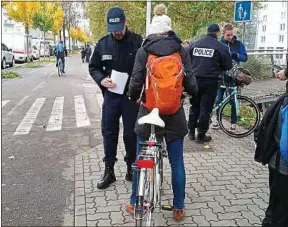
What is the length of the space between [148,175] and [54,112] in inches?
284

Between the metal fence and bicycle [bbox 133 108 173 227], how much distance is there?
10299mm

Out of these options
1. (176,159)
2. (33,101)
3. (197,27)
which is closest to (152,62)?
(176,159)

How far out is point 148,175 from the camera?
132 inches

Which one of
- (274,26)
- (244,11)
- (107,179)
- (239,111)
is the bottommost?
(107,179)

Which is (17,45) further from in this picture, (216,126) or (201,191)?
(201,191)

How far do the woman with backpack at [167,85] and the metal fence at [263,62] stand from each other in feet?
32.5

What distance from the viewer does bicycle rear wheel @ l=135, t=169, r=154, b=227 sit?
10.4ft

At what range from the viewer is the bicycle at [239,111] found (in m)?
7.23

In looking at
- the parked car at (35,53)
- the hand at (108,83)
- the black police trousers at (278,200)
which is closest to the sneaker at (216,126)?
the hand at (108,83)

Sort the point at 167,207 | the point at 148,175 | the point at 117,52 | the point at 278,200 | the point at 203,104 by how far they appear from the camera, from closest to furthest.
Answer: the point at 278,200, the point at 148,175, the point at 167,207, the point at 117,52, the point at 203,104

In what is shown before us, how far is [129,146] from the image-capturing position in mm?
4766

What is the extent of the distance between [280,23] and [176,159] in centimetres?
8806

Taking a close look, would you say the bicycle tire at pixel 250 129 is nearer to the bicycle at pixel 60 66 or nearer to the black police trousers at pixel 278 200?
the black police trousers at pixel 278 200

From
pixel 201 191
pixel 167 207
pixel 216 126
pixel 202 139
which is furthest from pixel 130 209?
pixel 216 126
